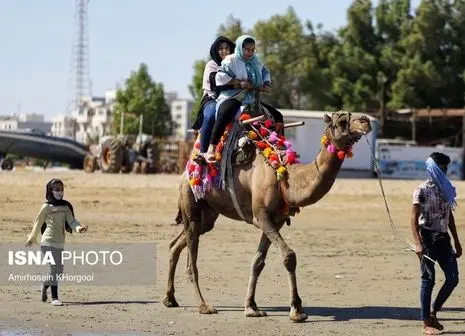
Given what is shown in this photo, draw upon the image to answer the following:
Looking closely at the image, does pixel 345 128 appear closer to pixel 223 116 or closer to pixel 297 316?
pixel 223 116

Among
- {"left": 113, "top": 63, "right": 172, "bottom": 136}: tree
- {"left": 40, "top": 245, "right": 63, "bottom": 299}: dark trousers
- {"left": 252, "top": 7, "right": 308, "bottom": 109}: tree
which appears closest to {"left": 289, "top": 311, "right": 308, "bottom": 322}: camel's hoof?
{"left": 40, "top": 245, "right": 63, "bottom": 299}: dark trousers

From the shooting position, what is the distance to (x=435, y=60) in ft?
217

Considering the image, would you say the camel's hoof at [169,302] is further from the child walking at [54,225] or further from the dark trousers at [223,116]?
the dark trousers at [223,116]

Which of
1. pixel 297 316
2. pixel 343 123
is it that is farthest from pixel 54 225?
pixel 343 123

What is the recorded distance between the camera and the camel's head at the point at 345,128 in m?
11.0

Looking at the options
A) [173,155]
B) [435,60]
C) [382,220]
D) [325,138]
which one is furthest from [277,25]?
[325,138]

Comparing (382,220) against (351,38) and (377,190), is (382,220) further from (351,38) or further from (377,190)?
(351,38)

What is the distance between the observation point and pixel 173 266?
1323cm

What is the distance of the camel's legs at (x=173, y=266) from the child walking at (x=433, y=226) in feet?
10.9

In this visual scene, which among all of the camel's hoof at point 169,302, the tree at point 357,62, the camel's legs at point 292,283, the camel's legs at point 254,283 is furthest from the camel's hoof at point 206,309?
the tree at point 357,62

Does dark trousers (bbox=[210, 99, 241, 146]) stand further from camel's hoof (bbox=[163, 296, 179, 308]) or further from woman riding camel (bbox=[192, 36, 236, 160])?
camel's hoof (bbox=[163, 296, 179, 308])

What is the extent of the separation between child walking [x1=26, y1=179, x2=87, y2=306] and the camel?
4.54 ft

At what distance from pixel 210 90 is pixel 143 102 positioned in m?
87.6

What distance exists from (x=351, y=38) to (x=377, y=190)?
36.1 m
